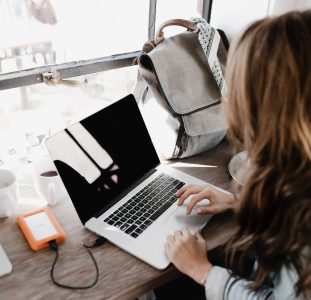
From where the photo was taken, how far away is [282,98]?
0.62m

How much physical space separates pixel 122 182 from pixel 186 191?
0.56 feet

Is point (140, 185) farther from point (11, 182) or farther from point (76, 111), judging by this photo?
point (76, 111)

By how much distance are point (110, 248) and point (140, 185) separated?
24cm

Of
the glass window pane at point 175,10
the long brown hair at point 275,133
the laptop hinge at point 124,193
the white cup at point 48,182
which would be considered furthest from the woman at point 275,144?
the glass window pane at point 175,10

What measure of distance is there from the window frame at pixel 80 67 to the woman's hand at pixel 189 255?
2.18ft

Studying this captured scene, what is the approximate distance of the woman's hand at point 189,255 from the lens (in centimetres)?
82

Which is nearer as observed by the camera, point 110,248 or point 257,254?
point 257,254

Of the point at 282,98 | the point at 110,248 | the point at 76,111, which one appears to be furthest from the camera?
the point at 76,111

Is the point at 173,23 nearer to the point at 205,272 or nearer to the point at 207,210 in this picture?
the point at 207,210

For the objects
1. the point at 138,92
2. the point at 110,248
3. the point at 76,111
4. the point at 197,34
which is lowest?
the point at 110,248

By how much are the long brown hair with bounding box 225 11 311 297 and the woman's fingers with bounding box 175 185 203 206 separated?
268mm

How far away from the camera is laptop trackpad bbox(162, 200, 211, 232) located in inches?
36.4

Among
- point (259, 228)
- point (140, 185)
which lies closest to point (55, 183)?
point (140, 185)

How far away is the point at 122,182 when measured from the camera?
101 centimetres
